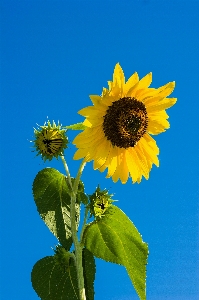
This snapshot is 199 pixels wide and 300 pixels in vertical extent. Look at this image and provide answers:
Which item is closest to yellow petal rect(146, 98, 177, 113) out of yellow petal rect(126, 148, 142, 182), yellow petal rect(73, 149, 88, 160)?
yellow petal rect(126, 148, 142, 182)

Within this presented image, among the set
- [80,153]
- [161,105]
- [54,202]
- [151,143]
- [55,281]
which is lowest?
[55,281]

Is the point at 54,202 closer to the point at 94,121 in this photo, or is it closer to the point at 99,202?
the point at 99,202

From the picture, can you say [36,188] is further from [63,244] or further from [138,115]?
[138,115]

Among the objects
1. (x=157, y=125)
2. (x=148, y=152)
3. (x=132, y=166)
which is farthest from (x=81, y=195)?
(x=157, y=125)

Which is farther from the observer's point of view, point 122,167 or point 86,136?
point 122,167

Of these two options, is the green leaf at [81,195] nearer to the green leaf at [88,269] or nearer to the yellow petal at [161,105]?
the green leaf at [88,269]

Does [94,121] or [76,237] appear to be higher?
[94,121]

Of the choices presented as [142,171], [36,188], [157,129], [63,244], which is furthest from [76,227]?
[157,129]
